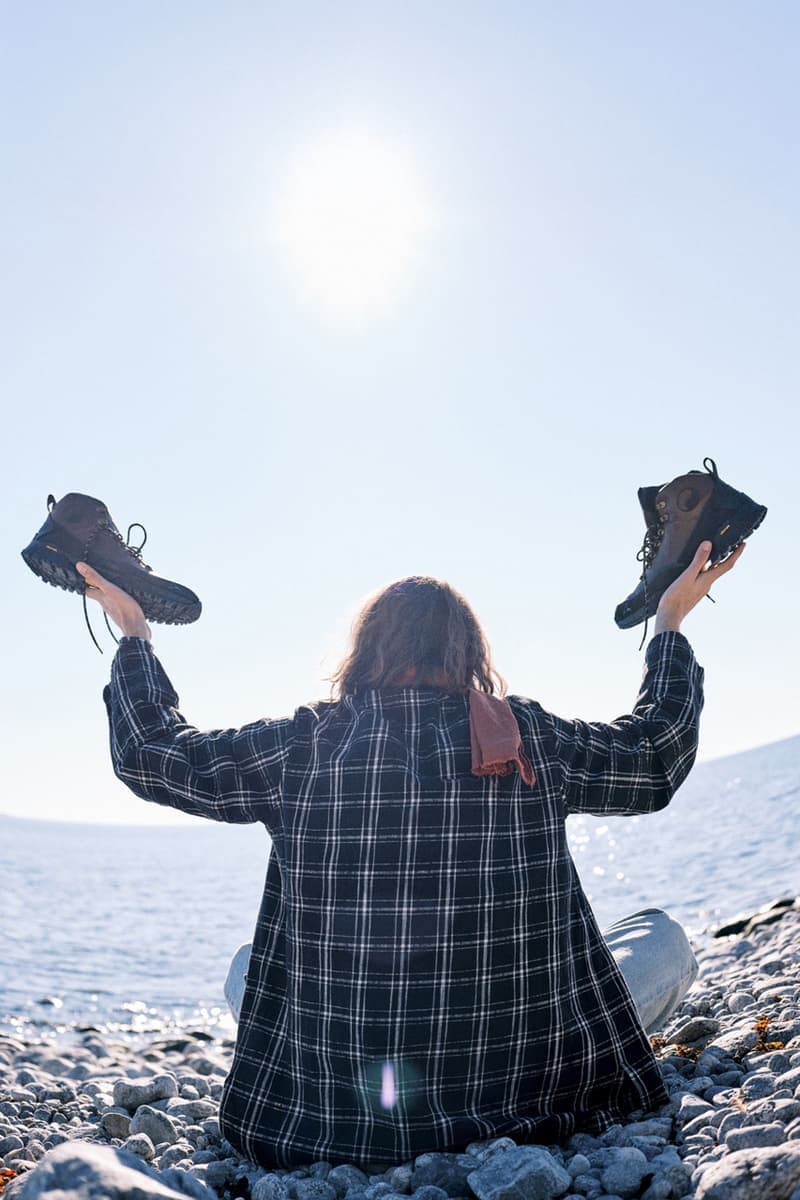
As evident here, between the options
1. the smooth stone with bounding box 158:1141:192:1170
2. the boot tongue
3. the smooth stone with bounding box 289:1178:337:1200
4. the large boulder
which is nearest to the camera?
the large boulder

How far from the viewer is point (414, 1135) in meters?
2.61

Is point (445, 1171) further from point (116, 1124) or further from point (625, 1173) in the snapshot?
point (116, 1124)

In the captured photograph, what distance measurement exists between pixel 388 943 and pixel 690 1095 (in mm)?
1028

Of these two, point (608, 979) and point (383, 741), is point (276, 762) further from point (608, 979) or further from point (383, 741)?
point (608, 979)

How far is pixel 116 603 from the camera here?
11.3 feet

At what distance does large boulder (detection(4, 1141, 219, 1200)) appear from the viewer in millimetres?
1833

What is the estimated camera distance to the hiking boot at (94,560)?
140 inches

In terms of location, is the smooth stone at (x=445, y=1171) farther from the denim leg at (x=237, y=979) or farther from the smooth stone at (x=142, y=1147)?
the denim leg at (x=237, y=979)

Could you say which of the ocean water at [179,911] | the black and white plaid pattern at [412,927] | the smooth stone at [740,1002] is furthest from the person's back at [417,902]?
the ocean water at [179,911]

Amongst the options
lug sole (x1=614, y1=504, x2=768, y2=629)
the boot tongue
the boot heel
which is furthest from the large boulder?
the boot tongue

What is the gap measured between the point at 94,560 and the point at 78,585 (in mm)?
108

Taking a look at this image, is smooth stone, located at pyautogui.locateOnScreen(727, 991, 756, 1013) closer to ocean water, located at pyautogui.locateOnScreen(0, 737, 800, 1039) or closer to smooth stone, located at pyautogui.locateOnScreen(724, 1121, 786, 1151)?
smooth stone, located at pyautogui.locateOnScreen(724, 1121, 786, 1151)

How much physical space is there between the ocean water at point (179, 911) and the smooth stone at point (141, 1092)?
4.82 metres

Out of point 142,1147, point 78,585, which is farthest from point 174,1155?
point 78,585
